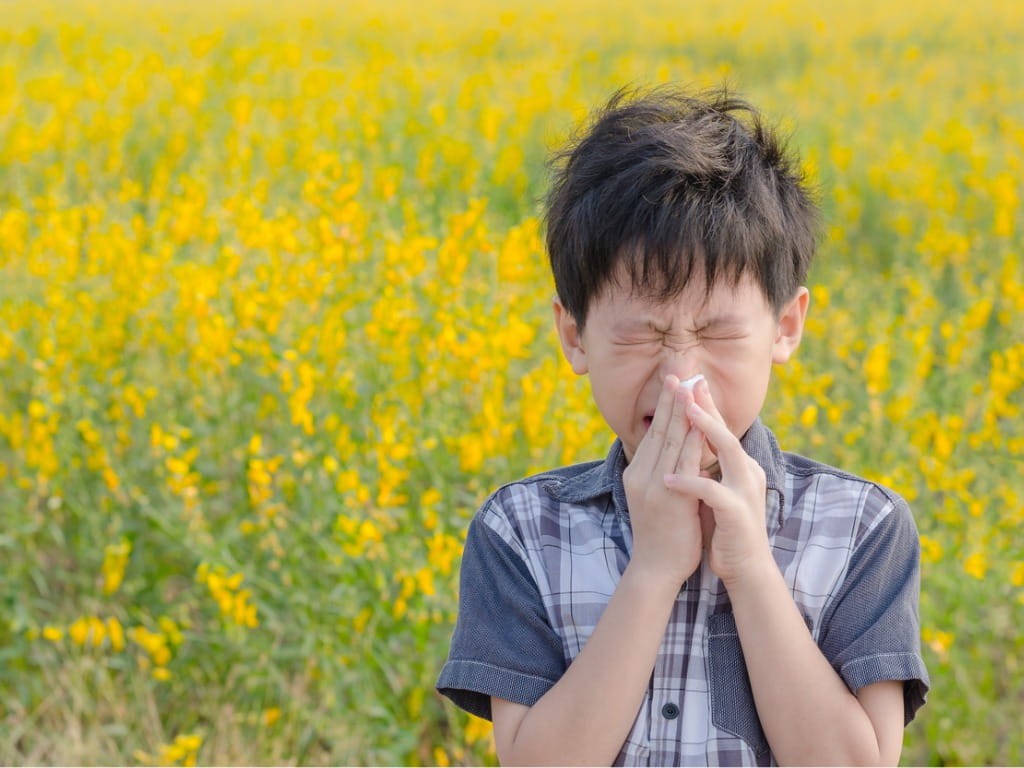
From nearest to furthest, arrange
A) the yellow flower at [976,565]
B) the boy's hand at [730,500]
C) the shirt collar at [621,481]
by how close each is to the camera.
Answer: the boy's hand at [730,500] < the shirt collar at [621,481] < the yellow flower at [976,565]

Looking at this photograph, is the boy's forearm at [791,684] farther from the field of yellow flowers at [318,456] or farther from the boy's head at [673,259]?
the field of yellow flowers at [318,456]

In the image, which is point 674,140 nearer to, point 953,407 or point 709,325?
point 709,325

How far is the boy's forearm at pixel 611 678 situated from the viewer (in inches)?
42.1

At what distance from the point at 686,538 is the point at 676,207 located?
297mm

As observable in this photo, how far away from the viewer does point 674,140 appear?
1177 millimetres

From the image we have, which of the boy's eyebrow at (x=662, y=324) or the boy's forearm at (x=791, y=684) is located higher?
the boy's eyebrow at (x=662, y=324)

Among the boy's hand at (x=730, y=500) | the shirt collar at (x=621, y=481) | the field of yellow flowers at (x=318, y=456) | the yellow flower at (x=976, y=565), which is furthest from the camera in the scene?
the field of yellow flowers at (x=318, y=456)

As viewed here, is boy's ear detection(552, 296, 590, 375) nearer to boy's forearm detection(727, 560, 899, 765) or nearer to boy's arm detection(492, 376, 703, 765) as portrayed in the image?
boy's arm detection(492, 376, 703, 765)

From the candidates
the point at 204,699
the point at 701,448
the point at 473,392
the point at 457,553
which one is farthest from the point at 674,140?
the point at 204,699

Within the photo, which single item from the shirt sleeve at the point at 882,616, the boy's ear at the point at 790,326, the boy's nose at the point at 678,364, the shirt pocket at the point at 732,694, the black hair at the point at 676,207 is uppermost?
the black hair at the point at 676,207

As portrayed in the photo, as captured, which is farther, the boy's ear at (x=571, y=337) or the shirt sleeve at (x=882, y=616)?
the boy's ear at (x=571, y=337)

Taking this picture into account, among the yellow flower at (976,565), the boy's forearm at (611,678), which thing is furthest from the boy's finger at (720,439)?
the yellow flower at (976,565)

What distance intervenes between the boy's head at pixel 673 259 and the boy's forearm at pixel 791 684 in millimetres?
172

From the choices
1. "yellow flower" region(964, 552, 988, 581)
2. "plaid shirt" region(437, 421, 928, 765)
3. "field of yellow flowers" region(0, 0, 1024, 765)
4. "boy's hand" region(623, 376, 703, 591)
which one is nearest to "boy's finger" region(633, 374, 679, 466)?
"boy's hand" region(623, 376, 703, 591)
